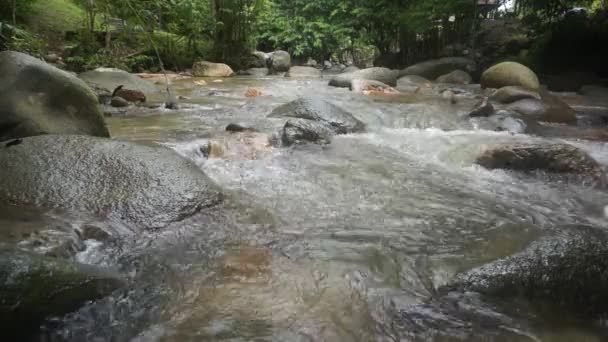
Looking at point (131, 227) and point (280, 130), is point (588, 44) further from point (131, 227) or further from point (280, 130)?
point (131, 227)

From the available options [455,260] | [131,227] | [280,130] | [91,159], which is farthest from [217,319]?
[280,130]

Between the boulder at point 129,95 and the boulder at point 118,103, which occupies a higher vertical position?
the boulder at point 129,95

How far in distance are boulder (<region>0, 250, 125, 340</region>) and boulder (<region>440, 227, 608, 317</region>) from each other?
66.4 inches

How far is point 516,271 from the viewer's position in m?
2.10

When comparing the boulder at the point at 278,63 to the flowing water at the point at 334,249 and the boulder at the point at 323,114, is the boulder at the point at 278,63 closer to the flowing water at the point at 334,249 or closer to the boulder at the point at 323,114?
the boulder at the point at 323,114

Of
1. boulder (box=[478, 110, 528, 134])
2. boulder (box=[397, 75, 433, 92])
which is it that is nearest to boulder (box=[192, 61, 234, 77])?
boulder (box=[397, 75, 433, 92])

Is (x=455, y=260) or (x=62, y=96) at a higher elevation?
(x=62, y=96)

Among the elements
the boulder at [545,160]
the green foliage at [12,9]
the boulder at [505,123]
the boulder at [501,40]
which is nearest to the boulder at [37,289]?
the boulder at [545,160]

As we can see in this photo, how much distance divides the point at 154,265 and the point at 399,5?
14.3 m

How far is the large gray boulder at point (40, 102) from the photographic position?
11.4 feet

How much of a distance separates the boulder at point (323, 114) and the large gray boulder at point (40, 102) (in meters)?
2.60

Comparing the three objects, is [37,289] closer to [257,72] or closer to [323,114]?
[323,114]

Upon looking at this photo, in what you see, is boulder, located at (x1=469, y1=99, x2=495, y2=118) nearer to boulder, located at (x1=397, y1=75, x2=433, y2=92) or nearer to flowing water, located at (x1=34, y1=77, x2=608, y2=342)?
flowing water, located at (x1=34, y1=77, x2=608, y2=342)

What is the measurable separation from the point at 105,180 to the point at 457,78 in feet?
34.5
